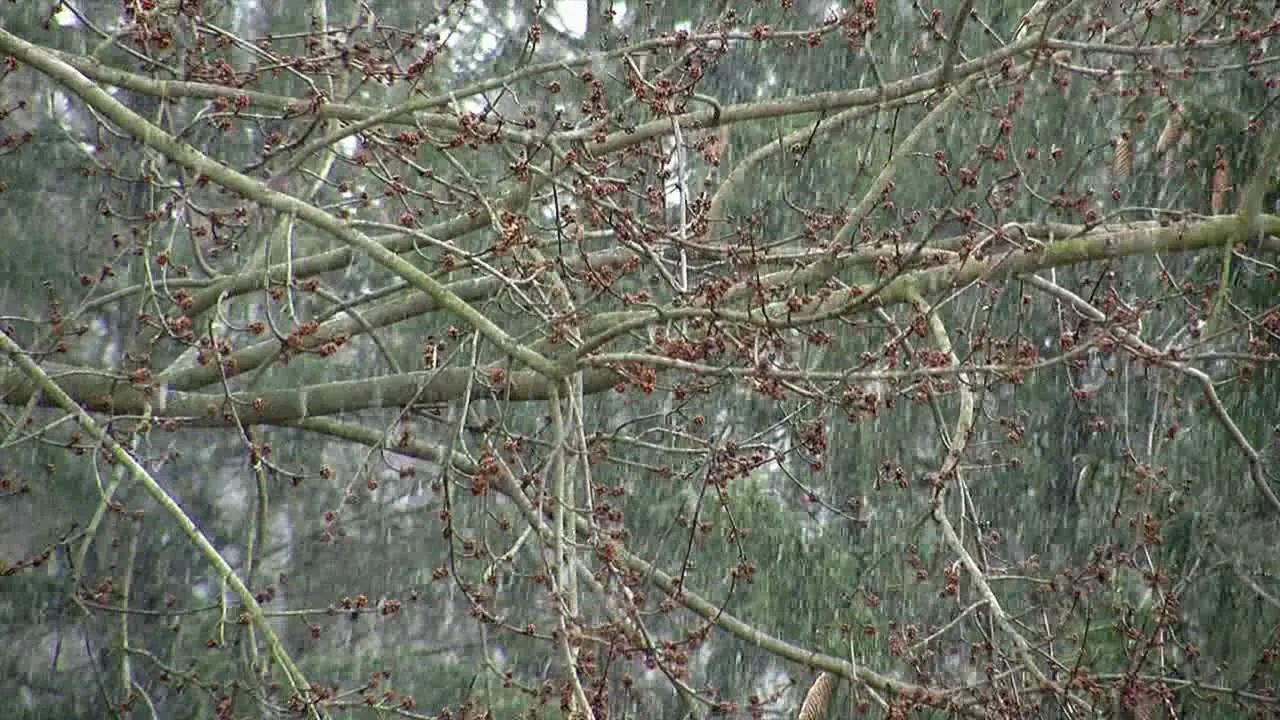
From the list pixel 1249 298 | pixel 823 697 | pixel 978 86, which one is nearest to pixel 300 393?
pixel 823 697

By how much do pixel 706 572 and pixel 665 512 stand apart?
1.64 ft

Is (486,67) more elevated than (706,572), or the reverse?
(486,67)

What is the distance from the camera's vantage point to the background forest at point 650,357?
17.1 ft

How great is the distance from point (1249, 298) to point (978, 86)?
2428 mm

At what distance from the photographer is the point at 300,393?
6.85 m

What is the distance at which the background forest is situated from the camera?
5227 mm

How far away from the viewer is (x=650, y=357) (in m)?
4.74

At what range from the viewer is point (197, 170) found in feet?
18.0

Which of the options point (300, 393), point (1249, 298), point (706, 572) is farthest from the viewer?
point (706, 572)

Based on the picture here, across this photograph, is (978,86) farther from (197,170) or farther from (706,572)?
(706,572)

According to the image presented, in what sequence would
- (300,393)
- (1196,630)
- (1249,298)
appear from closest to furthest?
(300,393) < (1249,298) < (1196,630)

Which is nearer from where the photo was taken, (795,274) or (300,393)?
(795,274)

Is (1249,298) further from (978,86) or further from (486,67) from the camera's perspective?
(486,67)

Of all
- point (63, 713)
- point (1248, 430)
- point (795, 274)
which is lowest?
point (63, 713)
